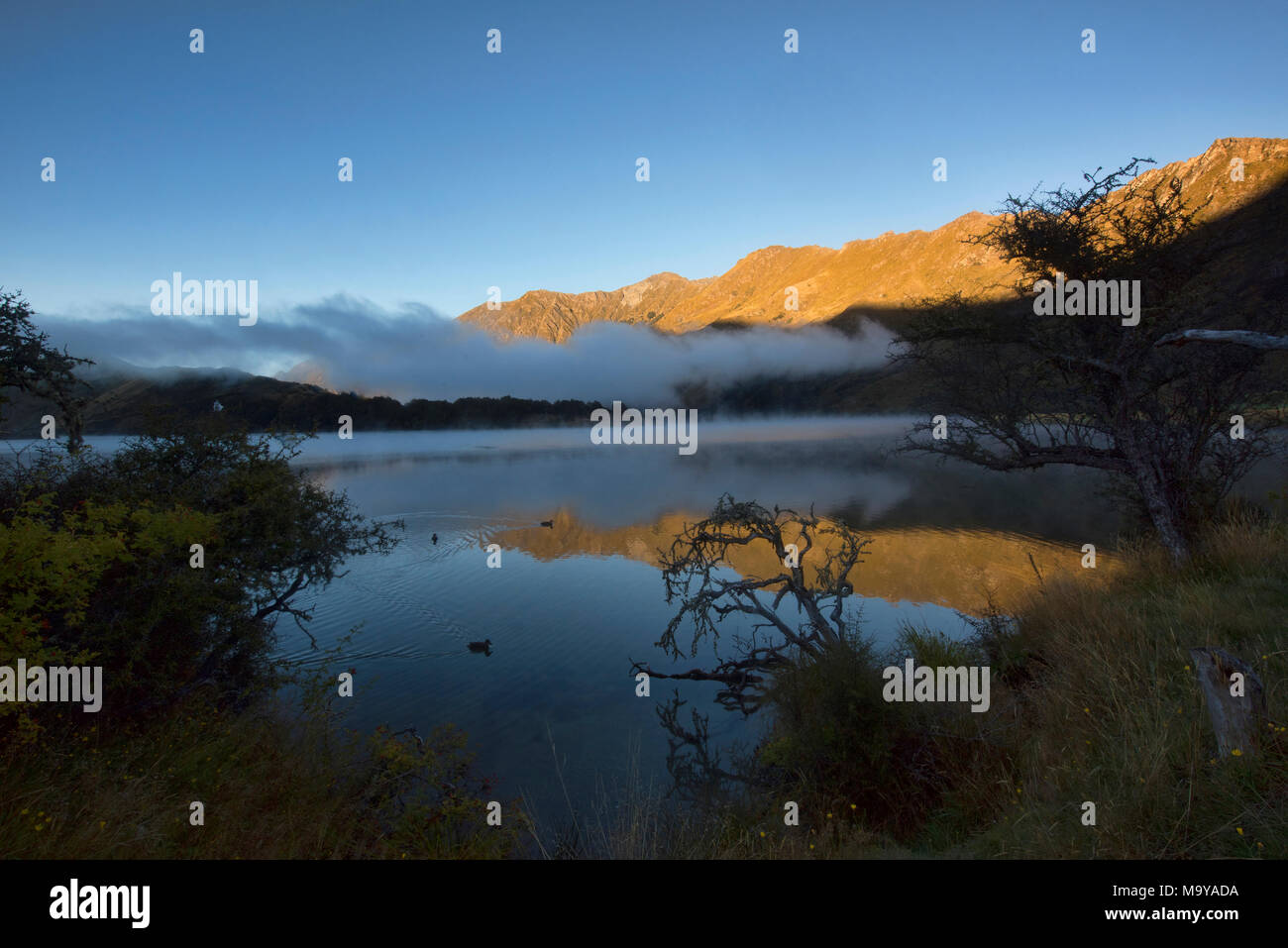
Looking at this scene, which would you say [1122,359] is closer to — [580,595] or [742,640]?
[742,640]

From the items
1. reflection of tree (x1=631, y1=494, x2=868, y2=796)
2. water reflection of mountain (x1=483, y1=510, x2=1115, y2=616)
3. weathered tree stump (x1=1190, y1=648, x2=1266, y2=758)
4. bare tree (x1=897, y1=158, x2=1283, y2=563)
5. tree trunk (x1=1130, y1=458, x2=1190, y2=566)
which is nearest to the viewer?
weathered tree stump (x1=1190, y1=648, x2=1266, y2=758)

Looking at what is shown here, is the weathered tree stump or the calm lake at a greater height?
the weathered tree stump

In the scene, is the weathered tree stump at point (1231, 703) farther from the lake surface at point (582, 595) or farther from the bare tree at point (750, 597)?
the lake surface at point (582, 595)

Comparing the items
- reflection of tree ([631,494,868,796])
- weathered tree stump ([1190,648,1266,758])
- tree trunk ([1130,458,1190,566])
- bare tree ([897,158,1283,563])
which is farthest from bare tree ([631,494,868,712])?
weathered tree stump ([1190,648,1266,758])

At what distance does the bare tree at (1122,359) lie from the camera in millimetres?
12797

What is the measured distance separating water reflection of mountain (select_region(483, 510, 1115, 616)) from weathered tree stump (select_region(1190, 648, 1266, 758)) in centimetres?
1267

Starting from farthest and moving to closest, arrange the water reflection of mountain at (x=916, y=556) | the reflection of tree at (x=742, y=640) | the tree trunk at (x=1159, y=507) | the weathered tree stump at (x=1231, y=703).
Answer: the water reflection of mountain at (x=916, y=556) < the tree trunk at (x=1159, y=507) < the reflection of tree at (x=742, y=640) < the weathered tree stump at (x=1231, y=703)

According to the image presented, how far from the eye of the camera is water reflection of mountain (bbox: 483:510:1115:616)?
2089cm

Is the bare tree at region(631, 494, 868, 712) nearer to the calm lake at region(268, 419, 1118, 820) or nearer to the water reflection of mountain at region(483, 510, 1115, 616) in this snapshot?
the calm lake at region(268, 419, 1118, 820)

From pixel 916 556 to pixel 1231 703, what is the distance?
79.3ft

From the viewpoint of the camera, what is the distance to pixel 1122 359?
12656 millimetres

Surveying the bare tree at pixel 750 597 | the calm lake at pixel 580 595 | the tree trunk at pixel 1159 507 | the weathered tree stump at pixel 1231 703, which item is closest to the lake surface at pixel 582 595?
the calm lake at pixel 580 595

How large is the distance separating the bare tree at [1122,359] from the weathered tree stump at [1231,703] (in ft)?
31.9
